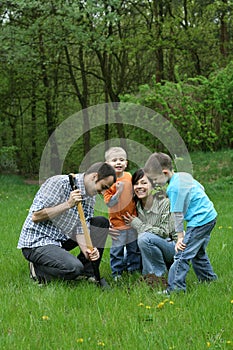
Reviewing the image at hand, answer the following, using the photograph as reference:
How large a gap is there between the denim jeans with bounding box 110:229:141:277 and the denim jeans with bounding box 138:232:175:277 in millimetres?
380

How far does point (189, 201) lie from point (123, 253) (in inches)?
46.6

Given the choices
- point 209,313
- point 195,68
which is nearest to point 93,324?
point 209,313

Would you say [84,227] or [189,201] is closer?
[189,201]

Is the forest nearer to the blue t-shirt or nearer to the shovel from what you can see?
the shovel

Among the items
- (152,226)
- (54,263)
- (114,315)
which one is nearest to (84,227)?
(54,263)

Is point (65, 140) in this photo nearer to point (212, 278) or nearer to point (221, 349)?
point (212, 278)

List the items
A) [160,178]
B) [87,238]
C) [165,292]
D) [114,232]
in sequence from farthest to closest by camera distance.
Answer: [114,232] < [87,238] < [160,178] < [165,292]

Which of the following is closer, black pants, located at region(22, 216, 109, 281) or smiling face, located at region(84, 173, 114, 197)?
smiling face, located at region(84, 173, 114, 197)

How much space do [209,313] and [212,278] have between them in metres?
1.06

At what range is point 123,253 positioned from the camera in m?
5.27

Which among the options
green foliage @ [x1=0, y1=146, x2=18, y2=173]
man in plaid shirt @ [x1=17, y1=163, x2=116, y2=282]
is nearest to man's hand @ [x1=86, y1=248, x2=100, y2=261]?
man in plaid shirt @ [x1=17, y1=163, x2=116, y2=282]

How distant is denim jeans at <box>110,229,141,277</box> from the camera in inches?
206

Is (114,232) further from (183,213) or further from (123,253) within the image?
(183,213)

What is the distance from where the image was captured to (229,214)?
28.8ft
